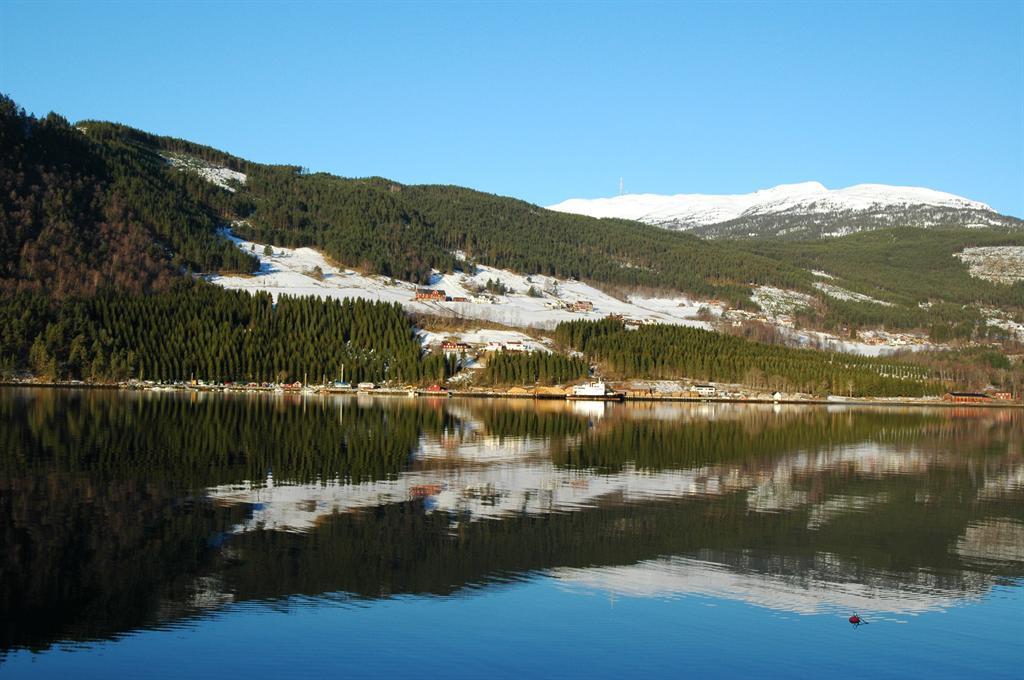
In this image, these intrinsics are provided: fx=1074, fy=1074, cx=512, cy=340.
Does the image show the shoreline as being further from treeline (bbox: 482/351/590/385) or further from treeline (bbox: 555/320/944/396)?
treeline (bbox: 482/351/590/385)

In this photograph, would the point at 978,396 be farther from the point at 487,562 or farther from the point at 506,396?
the point at 487,562

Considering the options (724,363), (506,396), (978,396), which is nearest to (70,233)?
(506,396)

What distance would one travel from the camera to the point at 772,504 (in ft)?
140

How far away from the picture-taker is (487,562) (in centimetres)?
3008

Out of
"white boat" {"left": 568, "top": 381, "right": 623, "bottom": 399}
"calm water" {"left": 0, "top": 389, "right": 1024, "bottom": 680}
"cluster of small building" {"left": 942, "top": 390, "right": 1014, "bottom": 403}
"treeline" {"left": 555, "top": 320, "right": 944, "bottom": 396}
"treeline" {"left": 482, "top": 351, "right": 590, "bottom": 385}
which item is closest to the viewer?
"calm water" {"left": 0, "top": 389, "right": 1024, "bottom": 680}

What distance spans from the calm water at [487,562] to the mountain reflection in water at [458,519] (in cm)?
13

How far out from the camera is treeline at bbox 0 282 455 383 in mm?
130000

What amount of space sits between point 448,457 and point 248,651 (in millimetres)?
33677

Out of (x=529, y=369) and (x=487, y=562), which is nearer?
(x=487, y=562)

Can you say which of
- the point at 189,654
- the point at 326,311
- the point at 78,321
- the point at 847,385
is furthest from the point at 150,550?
the point at 847,385

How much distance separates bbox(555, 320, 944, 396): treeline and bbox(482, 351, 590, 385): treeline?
8880mm

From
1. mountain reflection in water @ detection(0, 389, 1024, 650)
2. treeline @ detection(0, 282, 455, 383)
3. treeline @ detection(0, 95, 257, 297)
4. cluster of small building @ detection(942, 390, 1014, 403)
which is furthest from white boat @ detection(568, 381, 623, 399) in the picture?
mountain reflection in water @ detection(0, 389, 1024, 650)

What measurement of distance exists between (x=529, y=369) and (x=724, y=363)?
33314mm

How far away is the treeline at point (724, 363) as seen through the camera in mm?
163125
